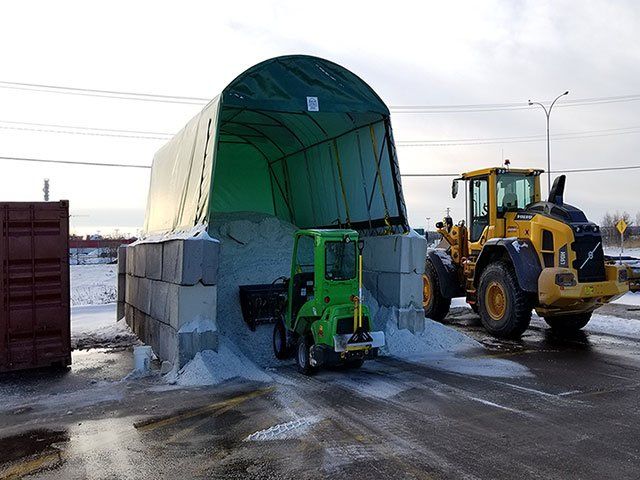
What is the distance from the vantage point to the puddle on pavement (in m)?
5.38

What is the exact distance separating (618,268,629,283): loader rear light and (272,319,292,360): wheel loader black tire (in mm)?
6227

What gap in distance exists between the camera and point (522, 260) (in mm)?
10484

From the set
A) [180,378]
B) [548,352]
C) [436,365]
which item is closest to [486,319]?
[548,352]

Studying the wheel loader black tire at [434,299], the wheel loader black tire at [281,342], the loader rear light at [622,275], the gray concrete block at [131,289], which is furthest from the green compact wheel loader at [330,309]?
the wheel loader black tire at [434,299]

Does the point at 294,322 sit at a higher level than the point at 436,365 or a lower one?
higher

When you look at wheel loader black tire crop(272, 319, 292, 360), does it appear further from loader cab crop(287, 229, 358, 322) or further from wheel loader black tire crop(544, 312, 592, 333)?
wheel loader black tire crop(544, 312, 592, 333)

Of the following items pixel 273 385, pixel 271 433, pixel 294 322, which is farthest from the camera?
pixel 294 322

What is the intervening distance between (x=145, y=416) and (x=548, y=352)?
6.92 metres

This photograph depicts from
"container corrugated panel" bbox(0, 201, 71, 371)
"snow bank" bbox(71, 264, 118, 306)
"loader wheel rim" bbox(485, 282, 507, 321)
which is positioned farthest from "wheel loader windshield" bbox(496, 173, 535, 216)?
"snow bank" bbox(71, 264, 118, 306)

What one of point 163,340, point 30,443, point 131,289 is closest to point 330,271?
point 163,340

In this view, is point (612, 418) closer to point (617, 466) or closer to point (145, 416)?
point (617, 466)

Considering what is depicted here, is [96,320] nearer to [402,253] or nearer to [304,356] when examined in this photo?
[304,356]

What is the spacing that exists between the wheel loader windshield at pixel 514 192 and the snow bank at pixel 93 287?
12610 millimetres

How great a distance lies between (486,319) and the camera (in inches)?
453
